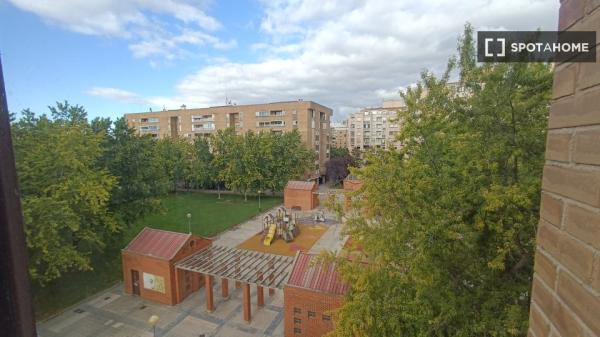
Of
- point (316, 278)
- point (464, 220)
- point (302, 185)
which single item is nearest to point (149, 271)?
point (316, 278)

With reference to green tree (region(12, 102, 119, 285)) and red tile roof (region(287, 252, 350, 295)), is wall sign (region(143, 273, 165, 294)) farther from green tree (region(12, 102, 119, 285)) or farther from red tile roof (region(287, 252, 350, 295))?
red tile roof (region(287, 252, 350, 295))

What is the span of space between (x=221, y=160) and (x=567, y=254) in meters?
33.4

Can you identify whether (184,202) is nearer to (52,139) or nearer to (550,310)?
(52,139)

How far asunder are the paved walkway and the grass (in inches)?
33.1

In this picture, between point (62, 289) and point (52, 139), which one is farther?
point (62, 289)

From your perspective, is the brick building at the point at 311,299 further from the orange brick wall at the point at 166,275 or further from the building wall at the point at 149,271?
the building wall at the point at 149,271

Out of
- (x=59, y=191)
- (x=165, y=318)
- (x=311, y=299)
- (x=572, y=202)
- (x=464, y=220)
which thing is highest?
(x=572, y=202)

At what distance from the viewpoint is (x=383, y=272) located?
7.90 meters

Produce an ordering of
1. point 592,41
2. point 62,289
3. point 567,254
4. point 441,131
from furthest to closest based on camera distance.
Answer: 1. point 62,289
2. point 441,131
3. point 567,254
4. point 592,41

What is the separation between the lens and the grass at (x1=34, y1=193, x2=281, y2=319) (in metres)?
13.1

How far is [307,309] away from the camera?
10.4m

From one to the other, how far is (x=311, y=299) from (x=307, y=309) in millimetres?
429

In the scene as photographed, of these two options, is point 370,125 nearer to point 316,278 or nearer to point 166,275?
point 166,275

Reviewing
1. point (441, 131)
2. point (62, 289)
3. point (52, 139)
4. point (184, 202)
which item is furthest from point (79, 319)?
point (184, 202)
